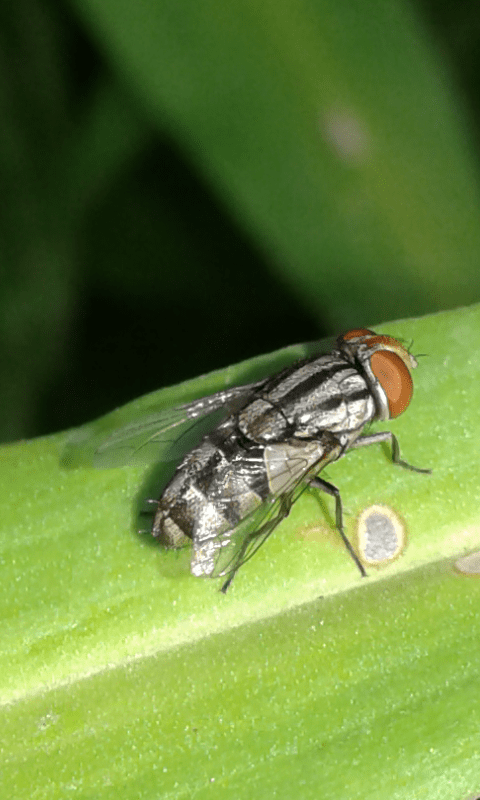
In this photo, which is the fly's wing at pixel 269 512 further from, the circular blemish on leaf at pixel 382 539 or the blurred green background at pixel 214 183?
the blurred green background at pixel 214 183

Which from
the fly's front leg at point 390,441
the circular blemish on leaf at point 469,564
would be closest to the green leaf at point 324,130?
the fly's front leg at point 390,441

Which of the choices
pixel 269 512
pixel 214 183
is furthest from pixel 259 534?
pixel 214 183

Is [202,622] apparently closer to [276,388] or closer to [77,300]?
[276,388]

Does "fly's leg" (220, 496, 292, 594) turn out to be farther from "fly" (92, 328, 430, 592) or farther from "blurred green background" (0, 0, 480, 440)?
"blurred green background" (0, 0, 480, 440)

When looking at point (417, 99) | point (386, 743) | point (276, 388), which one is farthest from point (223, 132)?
point (386, 743)

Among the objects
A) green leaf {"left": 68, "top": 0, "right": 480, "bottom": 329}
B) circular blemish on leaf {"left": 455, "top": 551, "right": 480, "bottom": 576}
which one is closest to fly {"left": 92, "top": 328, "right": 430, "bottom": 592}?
circular blemish on leaf {"left": 455, "top": 551, "right": 480, "bottom": 576}
